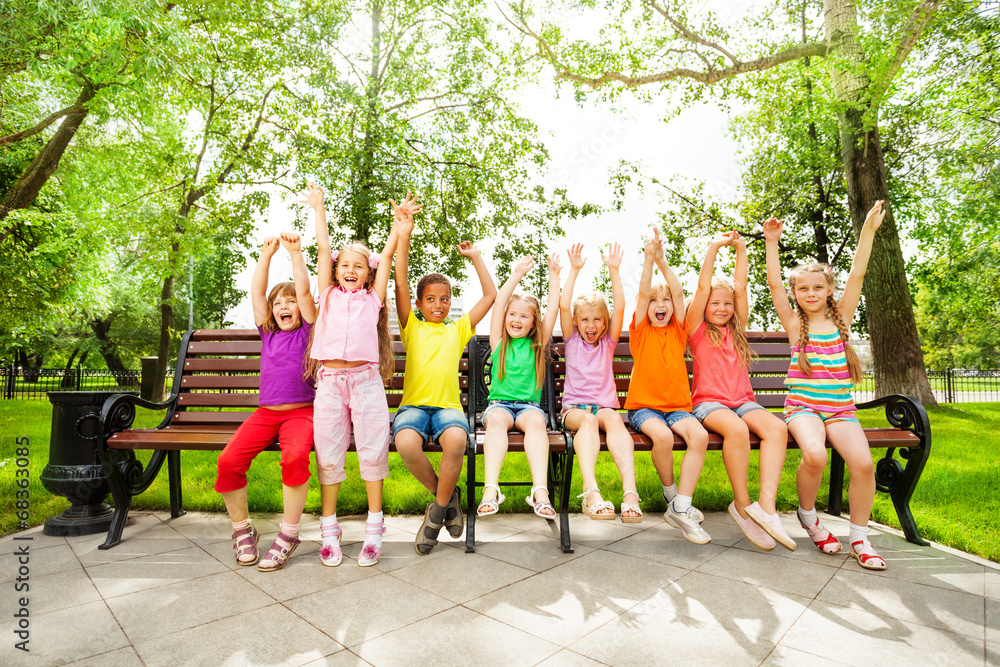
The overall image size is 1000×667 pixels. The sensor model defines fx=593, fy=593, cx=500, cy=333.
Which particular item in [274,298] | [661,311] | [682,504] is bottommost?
[682,504]

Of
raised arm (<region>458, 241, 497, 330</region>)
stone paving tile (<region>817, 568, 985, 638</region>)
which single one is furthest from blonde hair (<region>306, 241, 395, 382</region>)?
stone paving tile (<region>817, 568, 985, 638</region>)

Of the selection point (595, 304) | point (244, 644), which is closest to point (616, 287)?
point (595, 304)

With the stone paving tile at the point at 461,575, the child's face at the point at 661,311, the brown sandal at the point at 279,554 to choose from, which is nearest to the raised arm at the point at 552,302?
the child's face at the point at 661,311

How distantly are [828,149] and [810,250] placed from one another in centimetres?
241

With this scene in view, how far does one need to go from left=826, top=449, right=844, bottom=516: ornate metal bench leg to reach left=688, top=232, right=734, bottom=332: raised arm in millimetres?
1316

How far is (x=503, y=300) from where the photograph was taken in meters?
3.69

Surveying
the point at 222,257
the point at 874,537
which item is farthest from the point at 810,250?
the point at 222,257

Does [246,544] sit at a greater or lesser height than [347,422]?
lesser

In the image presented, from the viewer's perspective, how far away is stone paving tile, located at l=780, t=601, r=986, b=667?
2.07 m

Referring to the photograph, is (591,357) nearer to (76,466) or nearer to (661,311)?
(661,311)

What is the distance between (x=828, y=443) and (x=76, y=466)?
14.5 ft

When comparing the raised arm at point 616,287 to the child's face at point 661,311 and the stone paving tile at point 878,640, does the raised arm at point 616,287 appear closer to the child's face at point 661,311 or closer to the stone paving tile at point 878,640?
the child's face at point 661,311

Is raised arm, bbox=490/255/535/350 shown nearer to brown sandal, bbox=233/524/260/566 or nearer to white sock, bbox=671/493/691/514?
white sock, bbox=671/493/691/514

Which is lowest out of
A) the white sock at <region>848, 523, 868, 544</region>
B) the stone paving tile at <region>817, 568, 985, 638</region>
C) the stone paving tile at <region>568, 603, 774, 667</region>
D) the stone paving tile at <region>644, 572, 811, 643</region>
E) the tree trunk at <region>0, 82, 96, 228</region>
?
the stone paving tile at <region>817, 568, 985, 638</region>
